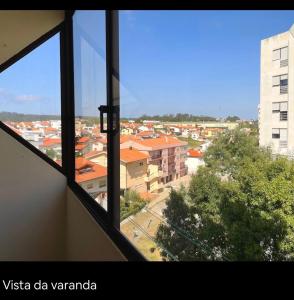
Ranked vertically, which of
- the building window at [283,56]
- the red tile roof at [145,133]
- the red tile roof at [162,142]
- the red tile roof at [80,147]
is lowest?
the red tile roof at [80,147]

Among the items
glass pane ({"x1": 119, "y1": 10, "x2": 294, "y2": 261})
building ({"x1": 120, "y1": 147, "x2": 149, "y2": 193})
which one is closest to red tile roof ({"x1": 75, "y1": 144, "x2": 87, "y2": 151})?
building ({"x1": 120, "y1": 147, "x2": 149, "y2": 193})

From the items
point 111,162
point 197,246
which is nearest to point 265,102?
point 197,246

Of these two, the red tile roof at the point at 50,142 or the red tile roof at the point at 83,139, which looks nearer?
the red tile roof at the point at 83,139

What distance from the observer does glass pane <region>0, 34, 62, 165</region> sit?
3146 millimetres

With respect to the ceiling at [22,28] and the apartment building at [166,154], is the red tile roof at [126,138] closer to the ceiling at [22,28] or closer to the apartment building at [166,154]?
the apartment building at [166,154]

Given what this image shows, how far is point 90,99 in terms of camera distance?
2.63 meters

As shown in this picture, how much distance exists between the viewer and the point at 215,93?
4.13 ft

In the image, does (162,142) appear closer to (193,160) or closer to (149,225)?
(193,160)

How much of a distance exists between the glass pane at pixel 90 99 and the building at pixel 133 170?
21cm

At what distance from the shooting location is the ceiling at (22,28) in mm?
2840

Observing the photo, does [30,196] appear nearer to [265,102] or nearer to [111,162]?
[111,162]

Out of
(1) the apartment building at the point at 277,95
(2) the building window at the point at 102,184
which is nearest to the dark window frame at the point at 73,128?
(2) the building window at the point at 102,184

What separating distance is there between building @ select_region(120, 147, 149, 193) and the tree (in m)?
0.33

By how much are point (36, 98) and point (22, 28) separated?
663mm
